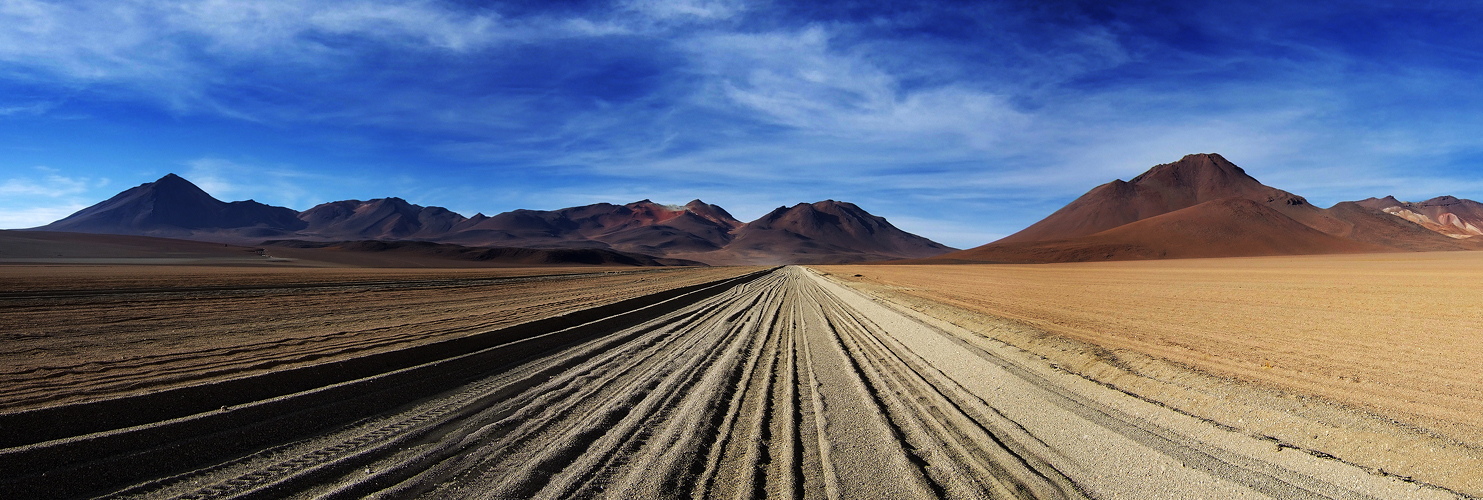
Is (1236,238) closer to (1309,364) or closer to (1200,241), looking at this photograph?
(1200,241)

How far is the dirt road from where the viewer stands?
12.8 ft

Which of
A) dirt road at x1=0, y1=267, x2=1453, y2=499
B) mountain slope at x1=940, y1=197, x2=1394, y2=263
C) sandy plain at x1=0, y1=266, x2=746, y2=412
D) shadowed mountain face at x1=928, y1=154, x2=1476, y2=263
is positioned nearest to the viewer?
dirt road at x1=0, y1=267, x2=1453, y2=499

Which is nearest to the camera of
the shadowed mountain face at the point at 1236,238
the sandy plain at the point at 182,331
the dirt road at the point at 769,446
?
the dirt road at the point at 769,446

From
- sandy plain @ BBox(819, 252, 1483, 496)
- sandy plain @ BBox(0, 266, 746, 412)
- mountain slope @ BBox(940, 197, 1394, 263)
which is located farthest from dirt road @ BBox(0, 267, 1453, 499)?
mountain slope @ BBox(940, 197, 1394, 263)

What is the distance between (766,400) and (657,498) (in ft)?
8.62

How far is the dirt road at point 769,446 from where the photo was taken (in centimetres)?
390

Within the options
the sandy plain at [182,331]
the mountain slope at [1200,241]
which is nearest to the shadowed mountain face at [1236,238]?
the mountain slope at [1200,241]

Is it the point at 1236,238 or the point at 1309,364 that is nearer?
the point at 1309,364

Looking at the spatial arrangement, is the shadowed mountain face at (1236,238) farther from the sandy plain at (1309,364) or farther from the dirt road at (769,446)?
the dirt road at (769,446)

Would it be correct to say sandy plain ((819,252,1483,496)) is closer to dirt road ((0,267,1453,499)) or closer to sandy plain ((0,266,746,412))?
dirt road ((0,267,1453,499))

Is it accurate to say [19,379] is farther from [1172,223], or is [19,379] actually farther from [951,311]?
[1172,223]

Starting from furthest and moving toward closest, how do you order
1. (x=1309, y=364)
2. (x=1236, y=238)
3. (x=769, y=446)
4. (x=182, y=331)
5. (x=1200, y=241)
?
(x=1236, y=238) < (x=1200, y=241) < (x=182, y=331) < (x=1309, y=364) < (x=769, y=446)

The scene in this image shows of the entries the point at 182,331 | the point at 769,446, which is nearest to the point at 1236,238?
the point at 769,446

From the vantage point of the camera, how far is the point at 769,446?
4.75 meters
